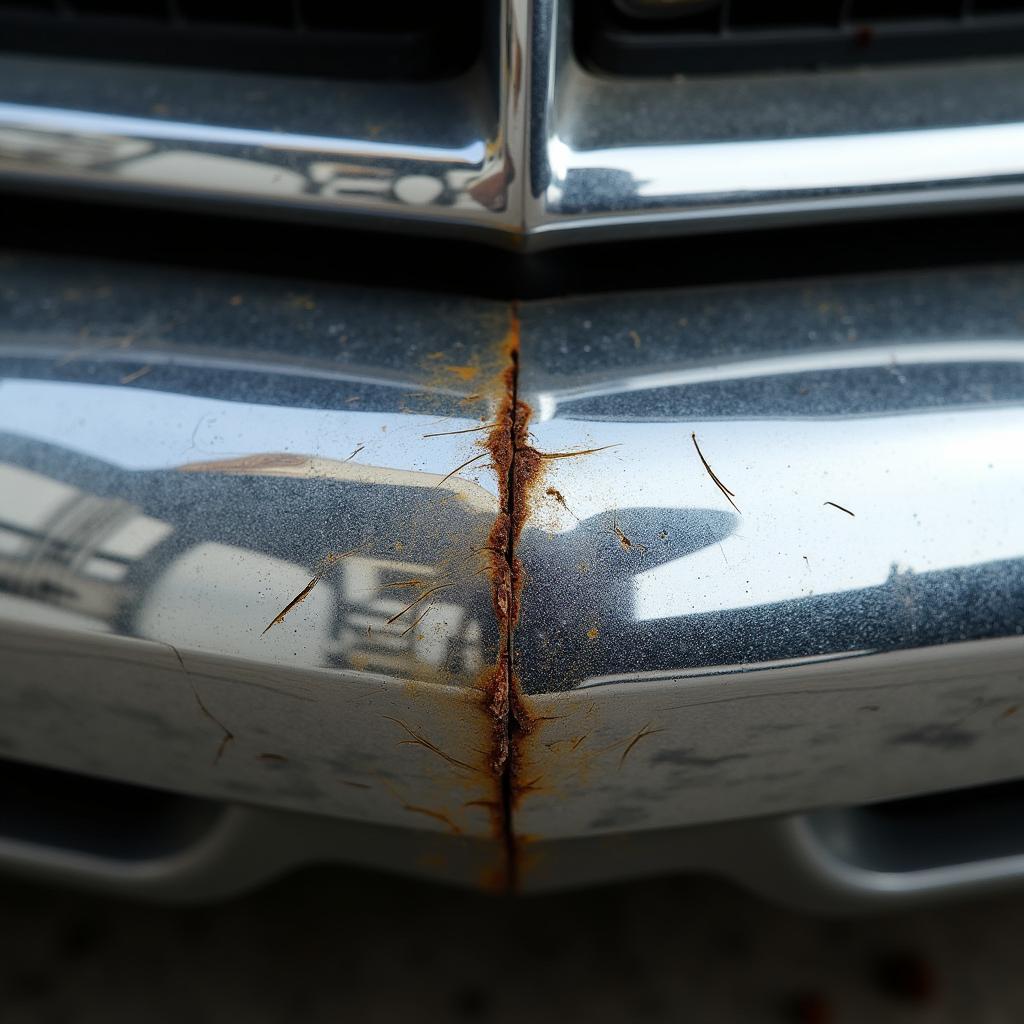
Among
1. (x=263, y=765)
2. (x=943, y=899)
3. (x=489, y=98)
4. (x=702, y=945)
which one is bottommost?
(x=702, y=945)

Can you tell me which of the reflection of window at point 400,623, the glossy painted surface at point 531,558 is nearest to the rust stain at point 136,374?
the glossy painted surface at point 531,558

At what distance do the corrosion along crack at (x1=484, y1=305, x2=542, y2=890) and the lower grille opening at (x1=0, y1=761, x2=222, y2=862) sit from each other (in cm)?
36

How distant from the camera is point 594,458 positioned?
69 centimetres

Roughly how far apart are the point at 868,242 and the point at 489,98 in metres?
0.35

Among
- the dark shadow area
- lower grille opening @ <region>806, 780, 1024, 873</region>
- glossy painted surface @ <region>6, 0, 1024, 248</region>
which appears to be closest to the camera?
glossy painted surface @ <region>6, 0, 1024, 248</region>

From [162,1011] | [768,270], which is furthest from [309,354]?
[162,1011]

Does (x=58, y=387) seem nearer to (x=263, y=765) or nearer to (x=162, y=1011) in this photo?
(x=263, y=765)

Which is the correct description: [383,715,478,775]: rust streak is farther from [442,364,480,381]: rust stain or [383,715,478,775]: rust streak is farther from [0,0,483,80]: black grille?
[0,0,483,80]: black grille

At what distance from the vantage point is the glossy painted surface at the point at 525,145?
0.74 meters

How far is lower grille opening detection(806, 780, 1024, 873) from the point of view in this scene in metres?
0.90

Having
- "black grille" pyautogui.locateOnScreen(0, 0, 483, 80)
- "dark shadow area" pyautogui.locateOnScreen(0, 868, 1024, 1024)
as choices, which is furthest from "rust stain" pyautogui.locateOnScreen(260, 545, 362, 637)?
"dark shadow area" pyautogui.locateOnScreen(0, 868, 1024, 1024)

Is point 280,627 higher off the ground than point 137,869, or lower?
higher

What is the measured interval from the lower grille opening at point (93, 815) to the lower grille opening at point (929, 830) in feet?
1.98

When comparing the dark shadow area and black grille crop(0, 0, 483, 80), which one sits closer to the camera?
black grille crop(0, 0, 483, 80)
